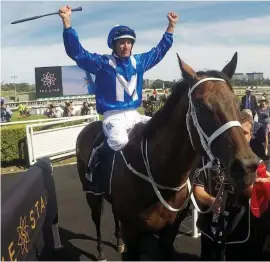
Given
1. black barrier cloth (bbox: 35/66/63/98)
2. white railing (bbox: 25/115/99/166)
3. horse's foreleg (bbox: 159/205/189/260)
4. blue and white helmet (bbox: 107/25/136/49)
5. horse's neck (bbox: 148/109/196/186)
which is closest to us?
horse's neck (bbox: 148/109/196/186)

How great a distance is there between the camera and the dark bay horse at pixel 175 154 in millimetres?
2049

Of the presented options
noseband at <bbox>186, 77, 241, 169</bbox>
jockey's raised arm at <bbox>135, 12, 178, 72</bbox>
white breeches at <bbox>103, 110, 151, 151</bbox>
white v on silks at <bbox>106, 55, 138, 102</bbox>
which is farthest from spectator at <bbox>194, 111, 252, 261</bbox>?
jockey's raised arm at <bbox>135, 12, 178, 72</bbox>

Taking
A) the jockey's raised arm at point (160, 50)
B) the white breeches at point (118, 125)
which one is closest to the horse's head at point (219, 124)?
the white breeches at point (118, 125)

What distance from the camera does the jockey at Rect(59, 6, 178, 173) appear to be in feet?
10.6

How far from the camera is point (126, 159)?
10.3 feet

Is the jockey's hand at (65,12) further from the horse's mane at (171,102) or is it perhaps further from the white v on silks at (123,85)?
the horse's mane at (171,102)

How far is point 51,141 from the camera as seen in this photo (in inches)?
402

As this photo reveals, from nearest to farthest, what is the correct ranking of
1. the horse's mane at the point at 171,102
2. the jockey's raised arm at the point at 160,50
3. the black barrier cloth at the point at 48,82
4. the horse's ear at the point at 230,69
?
the horse's mane at the point at 171,102 < the horse's ear at the point at 230,69 < the jockey's raised arm at the point at 160,50 < the black barrier cloth at the point at 48,82

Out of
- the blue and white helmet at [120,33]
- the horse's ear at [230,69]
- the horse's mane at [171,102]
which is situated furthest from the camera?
the blue and white helmet at [120,33]

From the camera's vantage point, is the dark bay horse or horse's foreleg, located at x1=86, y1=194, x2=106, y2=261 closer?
the dark bay horse

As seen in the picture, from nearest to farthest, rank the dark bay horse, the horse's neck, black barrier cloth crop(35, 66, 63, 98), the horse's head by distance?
the horse's head < the dark bay horse < the horse's neck < black barrier cloth crop(35, 66, 63, 98)

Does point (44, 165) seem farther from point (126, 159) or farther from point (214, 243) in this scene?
point (214, 243)

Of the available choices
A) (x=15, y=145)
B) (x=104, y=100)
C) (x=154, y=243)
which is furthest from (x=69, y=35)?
(x=15, y=145)

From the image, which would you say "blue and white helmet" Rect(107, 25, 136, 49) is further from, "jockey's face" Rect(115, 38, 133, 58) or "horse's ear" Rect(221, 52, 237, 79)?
"horse's ear" Rect(221, 52, 237, 79)
